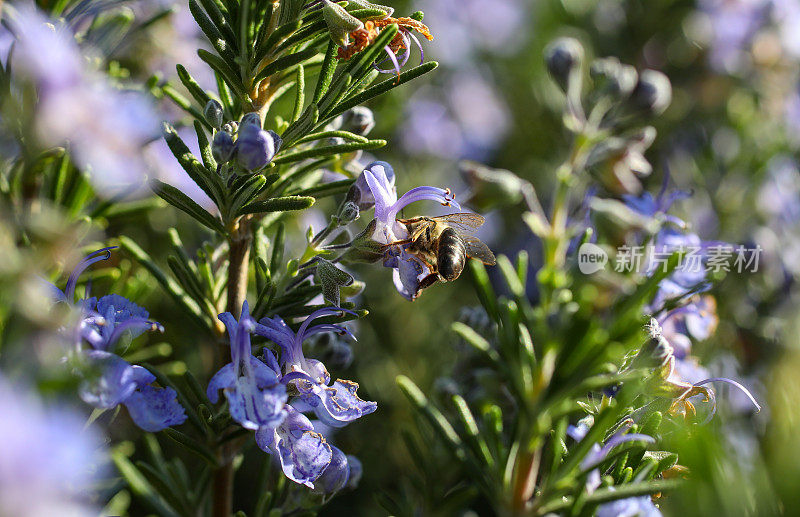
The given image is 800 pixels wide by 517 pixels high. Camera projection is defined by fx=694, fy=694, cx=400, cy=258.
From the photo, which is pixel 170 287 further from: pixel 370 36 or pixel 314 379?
pixel 370 36

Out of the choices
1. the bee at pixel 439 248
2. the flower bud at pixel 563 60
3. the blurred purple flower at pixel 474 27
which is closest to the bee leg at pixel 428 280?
the bee at pixel 439 248

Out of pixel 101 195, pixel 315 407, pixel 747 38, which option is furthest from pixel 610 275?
pixel 747 38

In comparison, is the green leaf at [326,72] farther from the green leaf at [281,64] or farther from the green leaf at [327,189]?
the green leaf at [327,189]

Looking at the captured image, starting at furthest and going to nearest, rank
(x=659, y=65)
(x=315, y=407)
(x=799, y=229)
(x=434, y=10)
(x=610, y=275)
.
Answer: (x=434, y=10) < (x=659, y=65) < (x=799, y=229) < (x=610, y=275) < (x=315, y=407)

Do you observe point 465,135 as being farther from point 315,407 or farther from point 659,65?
point 315,407

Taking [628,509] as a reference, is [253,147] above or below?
above

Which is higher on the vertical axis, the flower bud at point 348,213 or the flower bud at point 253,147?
the flower bud at point 253,147

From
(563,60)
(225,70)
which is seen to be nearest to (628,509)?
(225,70)
